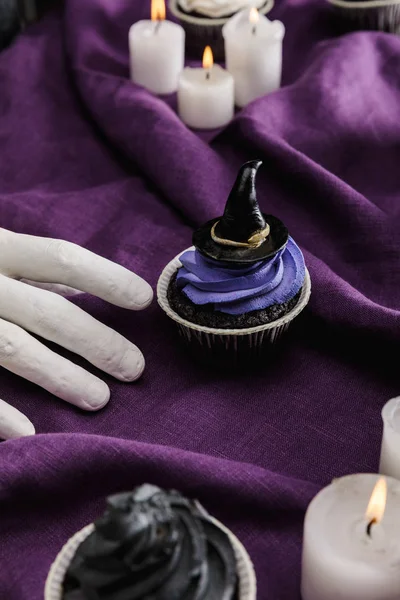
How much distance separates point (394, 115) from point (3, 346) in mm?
836

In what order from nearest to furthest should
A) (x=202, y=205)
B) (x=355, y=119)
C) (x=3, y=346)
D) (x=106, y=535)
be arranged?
1. (x=106, y=535)
2. (x=3, y=346)
3. (x=202, y=205)
4. (x=355, y=119)

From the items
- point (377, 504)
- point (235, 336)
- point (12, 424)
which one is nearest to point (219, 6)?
point (235, 336)

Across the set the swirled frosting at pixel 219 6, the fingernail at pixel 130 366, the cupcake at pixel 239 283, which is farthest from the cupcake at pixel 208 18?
the fingernail at pixel 130 366

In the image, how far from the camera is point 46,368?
1.11 m

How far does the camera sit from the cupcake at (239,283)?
1.12 meters

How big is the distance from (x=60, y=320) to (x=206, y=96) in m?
0.60

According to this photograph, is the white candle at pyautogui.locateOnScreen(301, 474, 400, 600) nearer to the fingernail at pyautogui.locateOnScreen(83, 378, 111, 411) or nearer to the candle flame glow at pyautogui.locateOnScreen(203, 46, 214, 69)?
the fingernail at pyautogui.locateOnScreen(83, 378, 111, 411)

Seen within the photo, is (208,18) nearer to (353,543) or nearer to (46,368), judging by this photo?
(46,368)

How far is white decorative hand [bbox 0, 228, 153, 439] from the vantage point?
1115 mm

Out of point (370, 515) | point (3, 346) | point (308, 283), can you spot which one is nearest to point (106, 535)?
point (370, 515)

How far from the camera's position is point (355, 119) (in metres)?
1.54

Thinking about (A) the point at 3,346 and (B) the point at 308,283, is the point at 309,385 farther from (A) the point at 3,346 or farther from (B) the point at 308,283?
(A) the point at 3,346

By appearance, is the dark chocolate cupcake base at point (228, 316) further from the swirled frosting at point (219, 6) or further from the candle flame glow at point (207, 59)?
the swirled frosting at point (219, 6)

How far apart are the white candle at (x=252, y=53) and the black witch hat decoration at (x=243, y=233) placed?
21.9 inches
